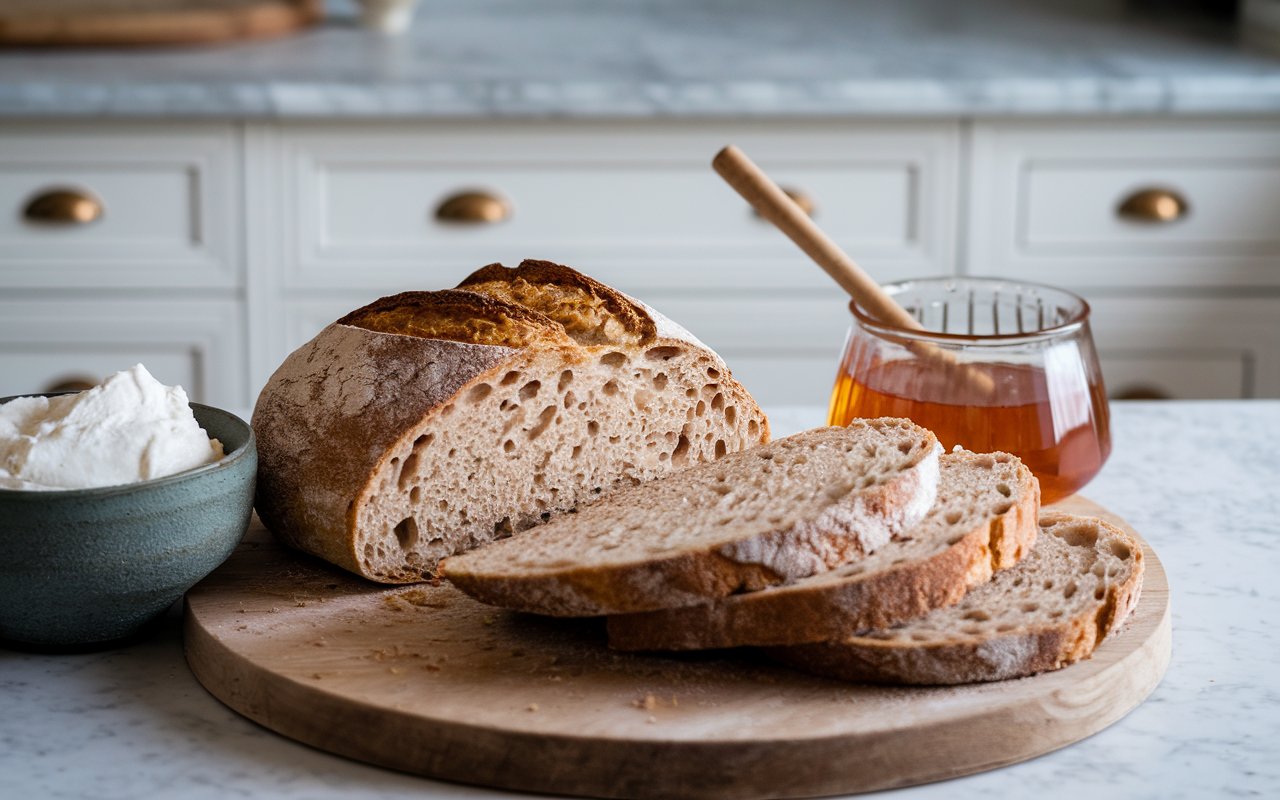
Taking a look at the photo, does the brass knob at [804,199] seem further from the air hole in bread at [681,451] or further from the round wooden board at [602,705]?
the round wooden board at [602,705]

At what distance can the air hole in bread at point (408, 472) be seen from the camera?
131cm

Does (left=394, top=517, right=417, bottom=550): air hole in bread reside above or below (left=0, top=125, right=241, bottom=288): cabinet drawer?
below

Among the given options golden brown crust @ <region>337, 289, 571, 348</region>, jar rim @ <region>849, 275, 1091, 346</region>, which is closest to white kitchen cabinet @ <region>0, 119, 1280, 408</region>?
jar rim @ <region>849, 275, 1091, 346</region>

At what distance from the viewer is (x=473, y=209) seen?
2836mm

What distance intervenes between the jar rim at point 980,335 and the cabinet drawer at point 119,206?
164 centimetres

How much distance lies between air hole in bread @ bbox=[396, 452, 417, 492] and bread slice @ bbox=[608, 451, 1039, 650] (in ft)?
0.88

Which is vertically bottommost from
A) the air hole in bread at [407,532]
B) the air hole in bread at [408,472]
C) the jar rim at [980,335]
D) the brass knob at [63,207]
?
the air hole in bread at [407,532]

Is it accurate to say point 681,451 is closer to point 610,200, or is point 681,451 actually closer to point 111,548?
point 111,548

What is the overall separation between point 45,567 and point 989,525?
758 mm

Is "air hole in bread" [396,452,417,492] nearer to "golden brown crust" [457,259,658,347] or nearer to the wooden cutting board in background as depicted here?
"golden brown crust" [457,259,658,347]

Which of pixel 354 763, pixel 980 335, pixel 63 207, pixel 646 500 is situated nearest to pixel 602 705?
pixel 354 763

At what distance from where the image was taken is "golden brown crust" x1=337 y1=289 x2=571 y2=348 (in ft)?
4.41

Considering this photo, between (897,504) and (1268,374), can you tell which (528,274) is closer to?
(897,504)

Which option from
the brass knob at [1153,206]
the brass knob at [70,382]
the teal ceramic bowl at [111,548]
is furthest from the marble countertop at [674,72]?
the teal ceramic bowl at [111,548]
